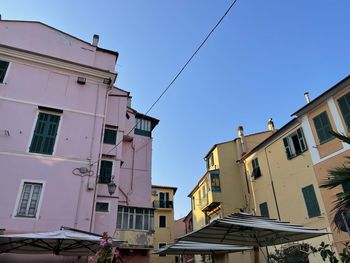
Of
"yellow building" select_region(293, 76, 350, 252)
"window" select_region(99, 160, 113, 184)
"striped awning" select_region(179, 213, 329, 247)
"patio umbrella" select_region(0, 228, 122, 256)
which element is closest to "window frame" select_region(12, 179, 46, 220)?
"patio umbrella" select_region(0, 228, 122, 256)

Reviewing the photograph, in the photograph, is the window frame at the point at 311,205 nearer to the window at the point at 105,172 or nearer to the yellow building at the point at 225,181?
the yellow building at the point at 225,181

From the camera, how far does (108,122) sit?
16078 mm

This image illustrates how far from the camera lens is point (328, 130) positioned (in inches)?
516

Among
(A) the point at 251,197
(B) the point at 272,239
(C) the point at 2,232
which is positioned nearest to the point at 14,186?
(C) the point at 2,232

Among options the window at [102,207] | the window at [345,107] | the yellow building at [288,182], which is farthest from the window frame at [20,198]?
the window at [345,107]

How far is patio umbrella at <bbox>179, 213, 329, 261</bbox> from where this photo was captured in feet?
18.5

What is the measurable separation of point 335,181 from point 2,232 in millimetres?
11062

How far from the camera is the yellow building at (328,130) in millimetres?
12367

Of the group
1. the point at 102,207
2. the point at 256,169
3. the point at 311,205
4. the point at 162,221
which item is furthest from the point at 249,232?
the point at 162,221

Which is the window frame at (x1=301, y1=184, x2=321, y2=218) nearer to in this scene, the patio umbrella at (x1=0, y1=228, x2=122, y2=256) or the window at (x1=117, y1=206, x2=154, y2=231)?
the window at (x1=117, y1=206, x2=154, y2=231)

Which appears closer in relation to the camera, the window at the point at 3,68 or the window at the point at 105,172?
the window at the point at 3,68

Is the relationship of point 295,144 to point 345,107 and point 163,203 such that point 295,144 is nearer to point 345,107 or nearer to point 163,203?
point 345,107

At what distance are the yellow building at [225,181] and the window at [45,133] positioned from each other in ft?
43.6

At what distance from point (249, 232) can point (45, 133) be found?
411 inches
